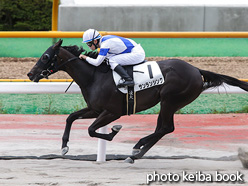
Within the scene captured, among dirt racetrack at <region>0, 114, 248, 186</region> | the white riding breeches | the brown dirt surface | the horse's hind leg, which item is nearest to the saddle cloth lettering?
the white riding breeches

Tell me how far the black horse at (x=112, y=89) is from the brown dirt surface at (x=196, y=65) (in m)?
4.25

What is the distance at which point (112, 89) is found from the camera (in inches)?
260

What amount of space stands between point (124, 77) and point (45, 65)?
99 centimetres

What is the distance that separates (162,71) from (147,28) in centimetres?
794

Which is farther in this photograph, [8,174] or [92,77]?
[92,77]

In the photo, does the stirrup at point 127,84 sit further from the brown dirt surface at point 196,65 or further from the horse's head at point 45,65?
the brown dirt surface at point 196,65

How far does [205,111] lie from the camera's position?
10766mm

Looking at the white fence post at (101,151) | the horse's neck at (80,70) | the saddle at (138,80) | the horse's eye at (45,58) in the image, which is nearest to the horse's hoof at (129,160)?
the white fence post at (101,151)

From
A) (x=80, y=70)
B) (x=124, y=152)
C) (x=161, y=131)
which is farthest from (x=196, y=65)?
(x=80, y=70)

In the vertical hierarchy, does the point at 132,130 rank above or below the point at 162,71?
below

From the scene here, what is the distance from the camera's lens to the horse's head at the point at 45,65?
6.62 metres

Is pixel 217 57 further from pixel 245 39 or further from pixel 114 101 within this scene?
pixel 114 101

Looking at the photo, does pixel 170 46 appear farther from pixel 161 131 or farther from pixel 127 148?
pixel 161 131

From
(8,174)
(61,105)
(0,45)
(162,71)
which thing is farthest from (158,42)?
(8,174)
